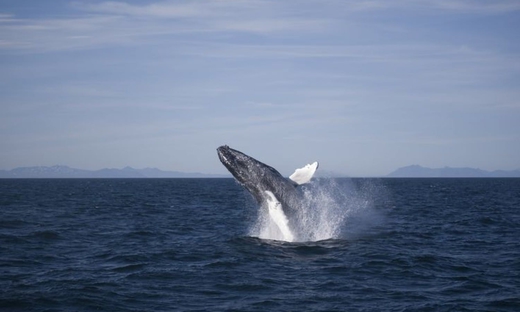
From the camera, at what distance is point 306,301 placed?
41.7 ft

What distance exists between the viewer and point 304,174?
16.9 m

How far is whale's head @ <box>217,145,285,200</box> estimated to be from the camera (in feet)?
59.8

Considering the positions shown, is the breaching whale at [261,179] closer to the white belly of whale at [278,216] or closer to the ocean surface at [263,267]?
the white belly of whale at [278,216]

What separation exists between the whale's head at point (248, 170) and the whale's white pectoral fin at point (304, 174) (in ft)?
4.53

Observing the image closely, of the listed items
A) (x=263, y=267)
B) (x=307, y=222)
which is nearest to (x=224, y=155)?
(x=263, y=267)

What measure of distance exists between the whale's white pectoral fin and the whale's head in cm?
138

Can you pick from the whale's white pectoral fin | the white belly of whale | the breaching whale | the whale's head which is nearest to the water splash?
the white belly of whale

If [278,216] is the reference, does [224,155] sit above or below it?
above

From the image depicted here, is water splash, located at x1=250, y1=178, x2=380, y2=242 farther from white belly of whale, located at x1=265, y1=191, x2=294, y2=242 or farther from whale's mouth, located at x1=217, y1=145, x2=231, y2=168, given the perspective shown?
whale's mouth, located at x1=217, y1=145, x2=231, y2=168

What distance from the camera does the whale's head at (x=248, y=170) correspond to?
18234 millimetres

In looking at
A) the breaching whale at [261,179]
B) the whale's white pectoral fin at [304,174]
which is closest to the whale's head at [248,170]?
the breaching whale at [261,179]

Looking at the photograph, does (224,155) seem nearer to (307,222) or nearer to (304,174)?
(304,174)

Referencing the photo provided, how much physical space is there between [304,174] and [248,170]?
7.13ft

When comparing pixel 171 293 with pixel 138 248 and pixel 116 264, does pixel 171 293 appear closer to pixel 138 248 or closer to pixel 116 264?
pixel 116 264
